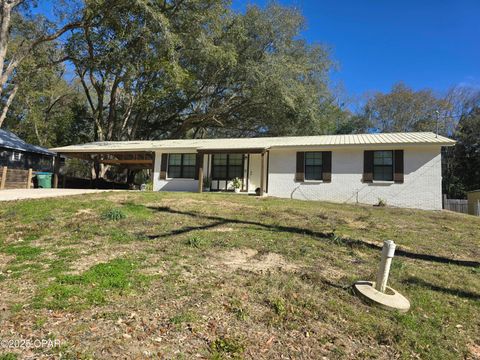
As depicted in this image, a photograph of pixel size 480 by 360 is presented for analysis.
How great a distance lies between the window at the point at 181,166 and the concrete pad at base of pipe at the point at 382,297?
46.1 ft

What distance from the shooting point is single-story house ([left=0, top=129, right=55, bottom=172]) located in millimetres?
22353

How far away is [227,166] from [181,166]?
8.40 ft

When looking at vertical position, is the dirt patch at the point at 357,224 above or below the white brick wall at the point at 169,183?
below

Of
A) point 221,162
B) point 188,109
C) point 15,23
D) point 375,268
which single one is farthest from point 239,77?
point 375,268

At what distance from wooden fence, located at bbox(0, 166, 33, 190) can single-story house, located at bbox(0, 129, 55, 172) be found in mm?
5556

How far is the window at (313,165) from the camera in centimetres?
1570

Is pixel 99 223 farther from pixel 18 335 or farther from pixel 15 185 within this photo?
pixel 15 185

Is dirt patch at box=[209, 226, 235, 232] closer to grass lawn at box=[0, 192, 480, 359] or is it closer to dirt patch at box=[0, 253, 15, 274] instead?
grass lawn at box=[0, 192, 480, 359]

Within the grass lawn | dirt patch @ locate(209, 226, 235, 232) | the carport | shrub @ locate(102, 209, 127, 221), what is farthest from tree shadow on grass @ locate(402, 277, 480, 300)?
the carport

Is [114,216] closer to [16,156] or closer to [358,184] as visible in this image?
[358,184]

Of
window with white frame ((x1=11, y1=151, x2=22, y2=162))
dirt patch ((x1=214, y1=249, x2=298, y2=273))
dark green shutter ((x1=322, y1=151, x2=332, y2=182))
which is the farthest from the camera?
window with white frame ((x1=11, y1=151, x2=22, y2=162))

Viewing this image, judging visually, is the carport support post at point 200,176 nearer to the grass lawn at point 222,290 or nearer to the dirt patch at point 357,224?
the grass lawn at point 222,290

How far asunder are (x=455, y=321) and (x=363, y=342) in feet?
4.65

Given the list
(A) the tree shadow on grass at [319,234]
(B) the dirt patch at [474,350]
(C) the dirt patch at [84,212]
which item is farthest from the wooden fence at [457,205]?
(C) the dirt patch at [84,212]
